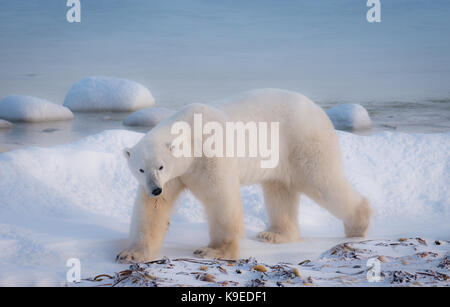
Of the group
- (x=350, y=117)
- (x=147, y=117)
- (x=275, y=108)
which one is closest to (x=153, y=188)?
(x=275, y=108)

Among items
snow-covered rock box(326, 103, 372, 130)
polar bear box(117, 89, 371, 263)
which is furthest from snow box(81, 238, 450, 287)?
snow-covered rock box(326, 103, 372, 130)

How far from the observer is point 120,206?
4246 millimetres

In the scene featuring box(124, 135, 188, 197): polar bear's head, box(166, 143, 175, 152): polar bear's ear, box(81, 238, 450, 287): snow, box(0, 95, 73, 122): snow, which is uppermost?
box(0, 95, 73, 122): snow

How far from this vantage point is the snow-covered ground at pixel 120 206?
3.04m

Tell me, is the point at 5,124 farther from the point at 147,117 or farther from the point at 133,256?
the point at 133,256

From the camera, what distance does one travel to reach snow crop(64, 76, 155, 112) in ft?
21.7

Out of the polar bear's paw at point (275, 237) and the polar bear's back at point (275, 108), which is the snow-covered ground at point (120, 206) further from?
the polar bear's back at point (275, 108)

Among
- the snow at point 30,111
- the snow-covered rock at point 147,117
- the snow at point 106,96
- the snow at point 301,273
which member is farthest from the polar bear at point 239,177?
the snow at point 106,96

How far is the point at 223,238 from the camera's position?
2.98 meters

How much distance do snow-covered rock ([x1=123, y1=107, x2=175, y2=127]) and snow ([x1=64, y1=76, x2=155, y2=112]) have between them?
0.68m

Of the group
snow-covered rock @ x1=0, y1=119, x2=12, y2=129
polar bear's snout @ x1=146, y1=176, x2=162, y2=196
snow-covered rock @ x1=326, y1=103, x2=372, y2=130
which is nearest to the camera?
polar bear's snout @ x1=146, y1=176, x2=162, y2=196

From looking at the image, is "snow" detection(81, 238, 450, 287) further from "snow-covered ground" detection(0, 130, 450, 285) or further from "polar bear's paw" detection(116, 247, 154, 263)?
"polar bear's paw" detection(116, 247, 154, 263)
